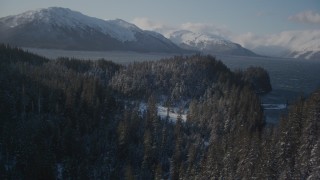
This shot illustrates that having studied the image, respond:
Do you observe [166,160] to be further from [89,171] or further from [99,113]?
[99,113]

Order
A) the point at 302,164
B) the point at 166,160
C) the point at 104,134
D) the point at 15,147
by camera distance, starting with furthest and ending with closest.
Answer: the point at 104,134 < the point at 166,160 < the point at 15,147 < the point at 302,164

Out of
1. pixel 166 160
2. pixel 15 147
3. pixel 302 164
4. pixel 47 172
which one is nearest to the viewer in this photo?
pixel 302 164

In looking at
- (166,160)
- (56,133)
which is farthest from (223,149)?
(56,133)

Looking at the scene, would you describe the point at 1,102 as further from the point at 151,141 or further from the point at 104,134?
the point at 151,141

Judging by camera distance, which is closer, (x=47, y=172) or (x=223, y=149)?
(x=47, y=172)

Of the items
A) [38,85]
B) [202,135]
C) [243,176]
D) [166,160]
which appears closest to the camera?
[243,176]

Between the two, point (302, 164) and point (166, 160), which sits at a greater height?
point (302, 164)

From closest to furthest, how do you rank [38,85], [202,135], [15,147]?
[15,147] → [202,135] → [38,85]

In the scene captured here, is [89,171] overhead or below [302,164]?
below

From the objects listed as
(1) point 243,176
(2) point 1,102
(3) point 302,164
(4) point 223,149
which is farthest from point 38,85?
(3) point 302,164
